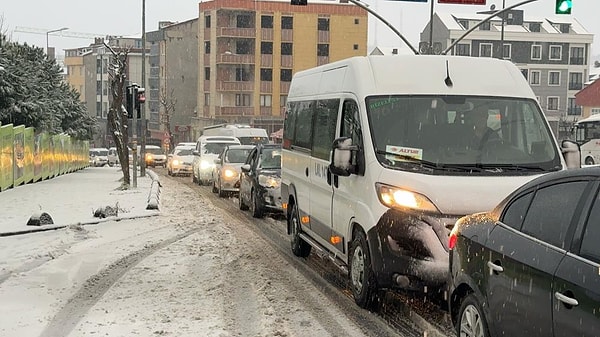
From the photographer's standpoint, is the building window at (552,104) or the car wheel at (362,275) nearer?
the car wheel at (362,275)

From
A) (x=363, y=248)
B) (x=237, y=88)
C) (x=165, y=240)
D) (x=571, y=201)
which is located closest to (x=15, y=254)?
(x=165, y=240)

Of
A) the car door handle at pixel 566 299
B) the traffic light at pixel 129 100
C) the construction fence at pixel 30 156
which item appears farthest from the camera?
the traffic light at pixel 129 100

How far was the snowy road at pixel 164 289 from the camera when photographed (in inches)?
263

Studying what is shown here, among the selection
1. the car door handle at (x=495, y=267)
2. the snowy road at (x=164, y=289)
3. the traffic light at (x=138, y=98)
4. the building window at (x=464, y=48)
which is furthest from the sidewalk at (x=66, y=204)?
the building window at (x=464, y=48)

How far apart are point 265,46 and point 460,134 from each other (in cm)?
6747

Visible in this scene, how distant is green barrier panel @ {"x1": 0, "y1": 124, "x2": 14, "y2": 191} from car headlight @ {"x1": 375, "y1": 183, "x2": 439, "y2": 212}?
16268 millimetres

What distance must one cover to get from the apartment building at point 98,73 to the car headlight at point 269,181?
87586 mm

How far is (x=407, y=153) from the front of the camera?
7.21 meters

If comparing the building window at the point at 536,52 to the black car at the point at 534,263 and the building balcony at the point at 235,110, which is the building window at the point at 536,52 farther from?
the black car at the point at 534,263

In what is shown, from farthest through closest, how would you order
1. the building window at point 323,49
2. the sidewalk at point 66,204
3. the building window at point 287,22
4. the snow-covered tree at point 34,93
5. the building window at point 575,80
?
the building window at point 575,80 → the building window at point 323,49 → the building window at point 287,22 → the snow-covered tree at point 34,93 → the sidewalk at point 66,204

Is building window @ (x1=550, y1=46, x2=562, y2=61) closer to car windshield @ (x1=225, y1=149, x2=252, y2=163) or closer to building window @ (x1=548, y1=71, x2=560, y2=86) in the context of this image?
building window @ (x1=548, y1=71, x2=560, y2=86)

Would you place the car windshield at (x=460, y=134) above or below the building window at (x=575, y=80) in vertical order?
below

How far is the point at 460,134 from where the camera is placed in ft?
24.1

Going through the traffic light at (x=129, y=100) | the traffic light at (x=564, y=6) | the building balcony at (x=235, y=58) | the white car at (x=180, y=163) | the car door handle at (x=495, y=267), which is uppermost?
the building balcony at (x=235, y=58)
